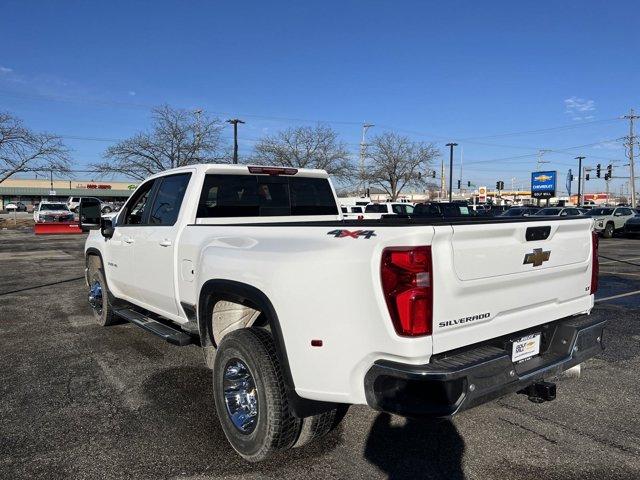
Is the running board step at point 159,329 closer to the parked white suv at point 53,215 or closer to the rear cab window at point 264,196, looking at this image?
the rear cab window at point 264,196

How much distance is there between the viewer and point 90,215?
619 cm

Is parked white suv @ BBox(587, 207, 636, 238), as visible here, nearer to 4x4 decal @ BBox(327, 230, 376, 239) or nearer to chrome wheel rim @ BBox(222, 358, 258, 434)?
chrome wheel rim @ BBox(222, 358, 258, 434)

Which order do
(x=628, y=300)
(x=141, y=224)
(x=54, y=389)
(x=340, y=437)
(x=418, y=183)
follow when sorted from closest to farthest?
(x=340, y=437)
(x=54, y=389)
(x=141, y=224)
(x=628, y=300)
(x=418, y=183)

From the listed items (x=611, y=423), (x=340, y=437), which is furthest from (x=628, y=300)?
(x=340, y=437)

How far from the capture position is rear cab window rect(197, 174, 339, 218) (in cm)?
475

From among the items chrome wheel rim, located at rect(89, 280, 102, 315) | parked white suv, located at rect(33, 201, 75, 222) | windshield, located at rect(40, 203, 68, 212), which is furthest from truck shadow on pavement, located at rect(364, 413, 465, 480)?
windshield, located at rect(40, 203, 68, 212)

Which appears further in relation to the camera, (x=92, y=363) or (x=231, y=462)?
(x=92, y=363)

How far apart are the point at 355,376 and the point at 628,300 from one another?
7.86 m

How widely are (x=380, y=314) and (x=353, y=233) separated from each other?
0.46 metres

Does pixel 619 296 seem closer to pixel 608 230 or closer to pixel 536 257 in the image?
pixel 536 257

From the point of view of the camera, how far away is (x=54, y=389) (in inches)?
180

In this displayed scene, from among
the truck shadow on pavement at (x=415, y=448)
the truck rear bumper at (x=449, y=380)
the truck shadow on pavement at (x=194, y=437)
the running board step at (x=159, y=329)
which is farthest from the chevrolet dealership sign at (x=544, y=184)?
the truck rear bumper at (x=449, y=380)

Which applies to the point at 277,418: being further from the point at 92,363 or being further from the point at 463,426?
the point at 92,363

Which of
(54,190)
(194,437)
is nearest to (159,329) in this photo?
(194,437)
